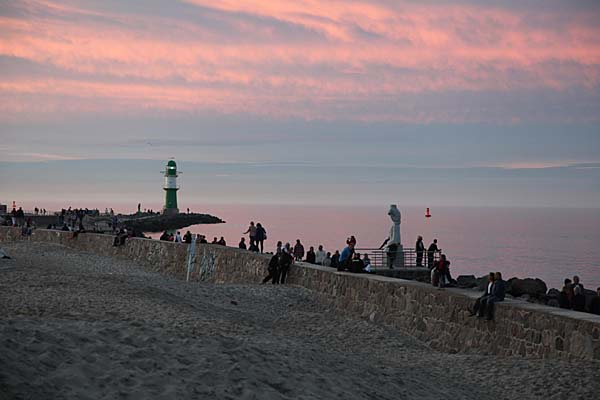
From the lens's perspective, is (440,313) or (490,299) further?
(440,313)

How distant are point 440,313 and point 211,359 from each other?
224 inches

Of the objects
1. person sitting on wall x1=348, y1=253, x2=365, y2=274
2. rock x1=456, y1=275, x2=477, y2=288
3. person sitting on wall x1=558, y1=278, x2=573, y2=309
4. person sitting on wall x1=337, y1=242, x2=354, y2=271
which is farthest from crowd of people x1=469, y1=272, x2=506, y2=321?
rock x1=456, y1=275, x2=477, y2=288

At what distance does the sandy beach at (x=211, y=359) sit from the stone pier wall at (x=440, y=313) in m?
0.33

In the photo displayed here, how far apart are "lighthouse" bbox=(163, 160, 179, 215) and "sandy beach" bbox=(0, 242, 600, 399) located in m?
62.3

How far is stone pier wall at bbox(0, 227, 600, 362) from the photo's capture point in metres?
10.4

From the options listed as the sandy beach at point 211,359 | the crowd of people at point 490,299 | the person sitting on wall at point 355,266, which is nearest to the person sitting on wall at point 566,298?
the crowd of people at point 490,299

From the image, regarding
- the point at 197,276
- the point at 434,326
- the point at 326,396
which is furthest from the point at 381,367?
the point at 197,276

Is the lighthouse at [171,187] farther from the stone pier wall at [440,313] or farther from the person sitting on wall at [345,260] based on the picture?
the person sitting on wall at [345,260]

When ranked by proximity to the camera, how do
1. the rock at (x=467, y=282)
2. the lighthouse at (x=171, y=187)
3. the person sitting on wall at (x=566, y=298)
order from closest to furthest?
the person sitting on wall at (x=566, y=298) → the rock at (x=467, y=282) → the lighthouse at (x=171, y=187)

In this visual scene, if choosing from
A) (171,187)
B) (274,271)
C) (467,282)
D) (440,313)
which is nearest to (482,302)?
(440,313)

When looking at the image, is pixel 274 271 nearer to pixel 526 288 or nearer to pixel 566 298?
pixel 566 298

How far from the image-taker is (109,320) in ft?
34.9

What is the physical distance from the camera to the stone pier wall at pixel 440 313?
10430 mm

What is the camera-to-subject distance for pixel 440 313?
43.6 feet
